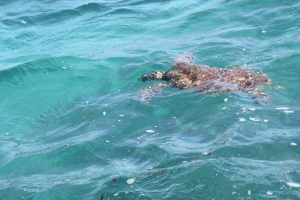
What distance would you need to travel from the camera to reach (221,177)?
6.02 metres

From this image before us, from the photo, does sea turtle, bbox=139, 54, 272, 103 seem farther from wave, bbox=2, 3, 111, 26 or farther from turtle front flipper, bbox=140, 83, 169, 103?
wave, bbox=2, 3, 111, 26

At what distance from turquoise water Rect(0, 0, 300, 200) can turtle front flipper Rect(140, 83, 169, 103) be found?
17 cm

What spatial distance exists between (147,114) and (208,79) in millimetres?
1740

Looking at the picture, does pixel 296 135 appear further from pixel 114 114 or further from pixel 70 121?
pixel 70 121

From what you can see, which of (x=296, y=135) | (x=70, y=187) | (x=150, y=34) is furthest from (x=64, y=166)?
(x=150, y=34)

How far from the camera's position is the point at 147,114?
8484mm

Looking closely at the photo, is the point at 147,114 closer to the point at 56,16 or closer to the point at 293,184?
the point at 293,184

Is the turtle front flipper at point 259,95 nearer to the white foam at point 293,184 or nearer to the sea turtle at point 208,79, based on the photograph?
the sea turtle at point 208,79

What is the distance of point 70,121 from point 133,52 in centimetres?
416

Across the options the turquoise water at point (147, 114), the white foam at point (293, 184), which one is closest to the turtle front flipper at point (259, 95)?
the turquoise water at point (147, 114)

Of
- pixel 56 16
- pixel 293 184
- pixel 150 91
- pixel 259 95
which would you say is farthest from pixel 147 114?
pixel 56 16

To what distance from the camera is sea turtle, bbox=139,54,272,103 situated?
8727 mm

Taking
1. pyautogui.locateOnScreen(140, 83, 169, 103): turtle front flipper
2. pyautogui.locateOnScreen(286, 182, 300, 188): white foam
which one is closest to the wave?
pyautogui.locateOnScreen(140, 83, 169, 103): turtle front flipper

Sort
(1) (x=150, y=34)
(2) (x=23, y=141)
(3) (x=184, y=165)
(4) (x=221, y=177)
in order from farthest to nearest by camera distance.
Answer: (1) (x=150, y=34) → (2) (x=23, y=141) → (3) (x=184, y=165) → (4) (x=221, y=177)
